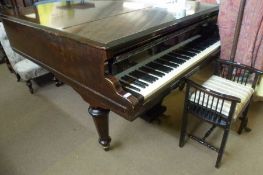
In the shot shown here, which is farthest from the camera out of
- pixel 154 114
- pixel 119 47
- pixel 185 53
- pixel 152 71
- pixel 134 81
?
pixel 154 114

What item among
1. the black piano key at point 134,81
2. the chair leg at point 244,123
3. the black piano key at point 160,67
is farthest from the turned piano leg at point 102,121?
the chair leg at point 244,123

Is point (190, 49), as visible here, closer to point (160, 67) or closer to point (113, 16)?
point (160, 67)

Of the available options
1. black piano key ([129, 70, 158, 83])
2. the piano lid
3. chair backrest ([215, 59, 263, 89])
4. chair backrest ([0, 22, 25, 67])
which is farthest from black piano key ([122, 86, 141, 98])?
chair backrest ([0, 22, 25, 67])

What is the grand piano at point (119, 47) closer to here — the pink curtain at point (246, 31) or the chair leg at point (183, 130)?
the pink curtain at point (246, 31)

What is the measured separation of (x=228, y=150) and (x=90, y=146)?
3.77ft

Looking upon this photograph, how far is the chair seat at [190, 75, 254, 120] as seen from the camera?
4.65ft

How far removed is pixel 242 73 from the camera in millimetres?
1781

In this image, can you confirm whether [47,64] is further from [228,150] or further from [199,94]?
[228,150]

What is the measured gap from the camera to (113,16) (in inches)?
66.4

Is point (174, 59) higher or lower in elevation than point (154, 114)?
higher

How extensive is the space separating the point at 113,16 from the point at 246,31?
1049 millimetres

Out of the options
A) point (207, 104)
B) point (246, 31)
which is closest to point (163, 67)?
point (207, 104)

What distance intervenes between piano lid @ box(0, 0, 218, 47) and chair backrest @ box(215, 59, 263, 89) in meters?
0.46

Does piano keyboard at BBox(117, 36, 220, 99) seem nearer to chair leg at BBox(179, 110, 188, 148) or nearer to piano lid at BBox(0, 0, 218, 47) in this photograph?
piano lid at BBox(0, 0, 218, 47)
